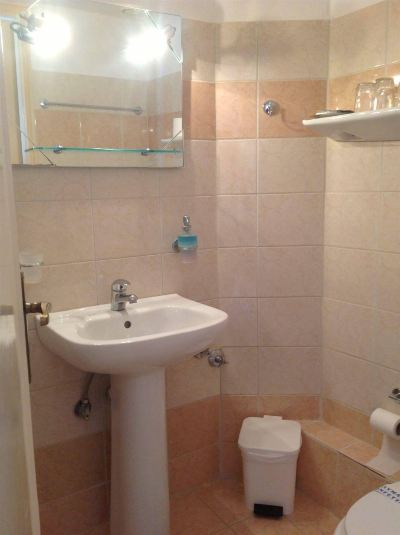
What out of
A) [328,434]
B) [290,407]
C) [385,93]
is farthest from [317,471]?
[385,93]

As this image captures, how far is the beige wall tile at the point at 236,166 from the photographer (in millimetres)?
1948

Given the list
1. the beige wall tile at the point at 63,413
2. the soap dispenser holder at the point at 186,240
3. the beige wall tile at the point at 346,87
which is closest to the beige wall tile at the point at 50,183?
the soap dispenser holder at the point at 186,240

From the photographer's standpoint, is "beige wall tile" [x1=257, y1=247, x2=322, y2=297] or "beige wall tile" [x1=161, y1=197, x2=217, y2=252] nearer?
"beige wall tile" [x1=161, y1=197, x2=217, y2=252]

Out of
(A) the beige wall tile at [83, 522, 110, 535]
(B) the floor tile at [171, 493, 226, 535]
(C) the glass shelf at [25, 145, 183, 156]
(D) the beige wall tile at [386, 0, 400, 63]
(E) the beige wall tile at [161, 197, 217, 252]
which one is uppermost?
(D) the beige wall tile at [386, 0, 400, 63]

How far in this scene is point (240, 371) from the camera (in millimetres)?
2096

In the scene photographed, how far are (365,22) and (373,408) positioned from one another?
146cm

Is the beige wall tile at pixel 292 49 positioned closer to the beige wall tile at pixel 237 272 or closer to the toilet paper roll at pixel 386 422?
the beige wall tile at pixel 237 272

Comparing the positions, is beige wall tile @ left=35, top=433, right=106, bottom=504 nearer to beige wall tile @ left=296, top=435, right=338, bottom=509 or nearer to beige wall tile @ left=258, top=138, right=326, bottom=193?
beige wall tile @ left=296, top=435, right=338, bottom=509

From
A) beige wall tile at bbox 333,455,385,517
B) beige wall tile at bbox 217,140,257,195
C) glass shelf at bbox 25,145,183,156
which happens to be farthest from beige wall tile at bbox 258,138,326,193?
beige wall tile at bbox 333,455,385,517

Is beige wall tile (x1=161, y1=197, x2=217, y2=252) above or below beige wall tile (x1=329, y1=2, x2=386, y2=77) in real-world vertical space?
below

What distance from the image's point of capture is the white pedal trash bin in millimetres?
1881

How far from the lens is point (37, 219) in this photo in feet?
5.24

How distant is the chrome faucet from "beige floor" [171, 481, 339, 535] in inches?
35.6

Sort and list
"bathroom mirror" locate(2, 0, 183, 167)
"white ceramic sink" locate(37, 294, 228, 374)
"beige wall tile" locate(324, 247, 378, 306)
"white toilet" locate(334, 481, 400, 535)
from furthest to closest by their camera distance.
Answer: "beige wall tile" locate(324, 247, 378, 306) → "bathroom mirror" locate(2, 0, 183, 167) → "white ceramic sink" locate(37, 294, 228, 374) → "white toilet" locate(334, 481, 400, 535)
